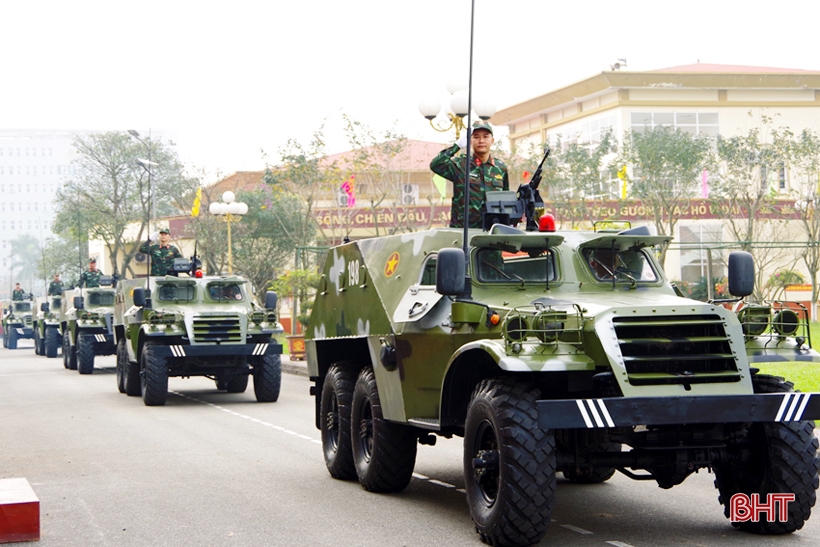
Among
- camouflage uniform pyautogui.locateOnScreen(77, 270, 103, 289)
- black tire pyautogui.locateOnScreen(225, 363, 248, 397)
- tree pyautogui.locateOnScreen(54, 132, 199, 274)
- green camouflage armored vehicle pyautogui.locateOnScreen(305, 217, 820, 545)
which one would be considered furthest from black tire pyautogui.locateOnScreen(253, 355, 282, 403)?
tree pyautogui.locateOnScreen(54, 132, 199, 274)

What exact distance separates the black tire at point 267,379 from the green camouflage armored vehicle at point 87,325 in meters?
9.29

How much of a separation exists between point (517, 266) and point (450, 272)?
1.12m

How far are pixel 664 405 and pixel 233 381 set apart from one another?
50.3ft

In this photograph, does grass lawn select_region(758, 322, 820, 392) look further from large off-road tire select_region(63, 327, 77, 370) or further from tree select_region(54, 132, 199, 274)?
tree select_region(54, 132, 199, 274)

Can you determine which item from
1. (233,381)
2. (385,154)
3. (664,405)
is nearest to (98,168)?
(385,154)

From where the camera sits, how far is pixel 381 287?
1009 centimetres

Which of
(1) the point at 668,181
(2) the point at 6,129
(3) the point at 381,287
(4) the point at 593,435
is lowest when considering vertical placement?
(4) the point at 593,435

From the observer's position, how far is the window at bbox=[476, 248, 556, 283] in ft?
29.2

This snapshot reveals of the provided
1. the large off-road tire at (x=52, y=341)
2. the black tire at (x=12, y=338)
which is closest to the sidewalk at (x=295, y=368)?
the large off-road tire at (x=52, y=341)

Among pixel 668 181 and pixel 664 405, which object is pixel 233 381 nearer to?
pixel 664 405

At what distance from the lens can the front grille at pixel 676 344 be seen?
290 inches

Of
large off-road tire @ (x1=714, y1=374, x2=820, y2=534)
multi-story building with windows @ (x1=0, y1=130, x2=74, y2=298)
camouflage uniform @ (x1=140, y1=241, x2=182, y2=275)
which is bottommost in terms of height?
large off-road tire @ (x1=714, y1=374, x2=820, y2=534)

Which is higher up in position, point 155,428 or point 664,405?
point 664,405

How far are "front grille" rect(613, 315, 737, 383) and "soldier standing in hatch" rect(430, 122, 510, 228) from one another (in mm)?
2713
